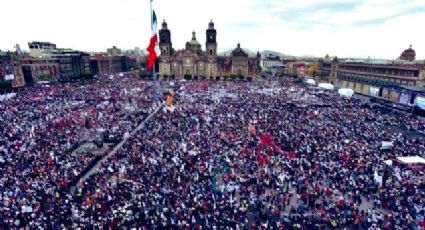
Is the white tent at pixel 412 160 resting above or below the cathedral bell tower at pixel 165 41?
below

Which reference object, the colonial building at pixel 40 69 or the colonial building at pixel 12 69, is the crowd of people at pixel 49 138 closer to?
the colonial building at pixel 12 69

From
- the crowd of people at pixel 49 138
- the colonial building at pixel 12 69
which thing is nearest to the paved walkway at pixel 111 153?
the crowd of people at pixel 49 138

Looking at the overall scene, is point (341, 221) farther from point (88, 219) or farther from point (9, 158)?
point (9, 158)

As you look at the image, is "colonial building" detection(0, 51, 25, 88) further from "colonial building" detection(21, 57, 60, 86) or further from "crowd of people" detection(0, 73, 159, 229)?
"crowd of people" detection(0, 73, 159, 229)

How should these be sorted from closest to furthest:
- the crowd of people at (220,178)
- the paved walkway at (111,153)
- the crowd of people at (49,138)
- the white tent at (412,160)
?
the crowd of people at (220,178) < the crowd of people at (49,138) < the paved walkway at (111,153) < the white tent at (412,160)

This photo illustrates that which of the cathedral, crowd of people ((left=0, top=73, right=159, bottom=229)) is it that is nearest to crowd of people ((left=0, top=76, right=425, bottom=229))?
crowd of people ((left=0, top=73, right=159, bottom=229))

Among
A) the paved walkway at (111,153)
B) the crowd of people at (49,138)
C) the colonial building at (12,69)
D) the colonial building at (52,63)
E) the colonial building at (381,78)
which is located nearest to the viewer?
the crowd of people at (49,138)

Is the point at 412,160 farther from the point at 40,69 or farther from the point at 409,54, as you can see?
the point at 409,54

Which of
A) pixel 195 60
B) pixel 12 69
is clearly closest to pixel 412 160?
pixel 12 69
